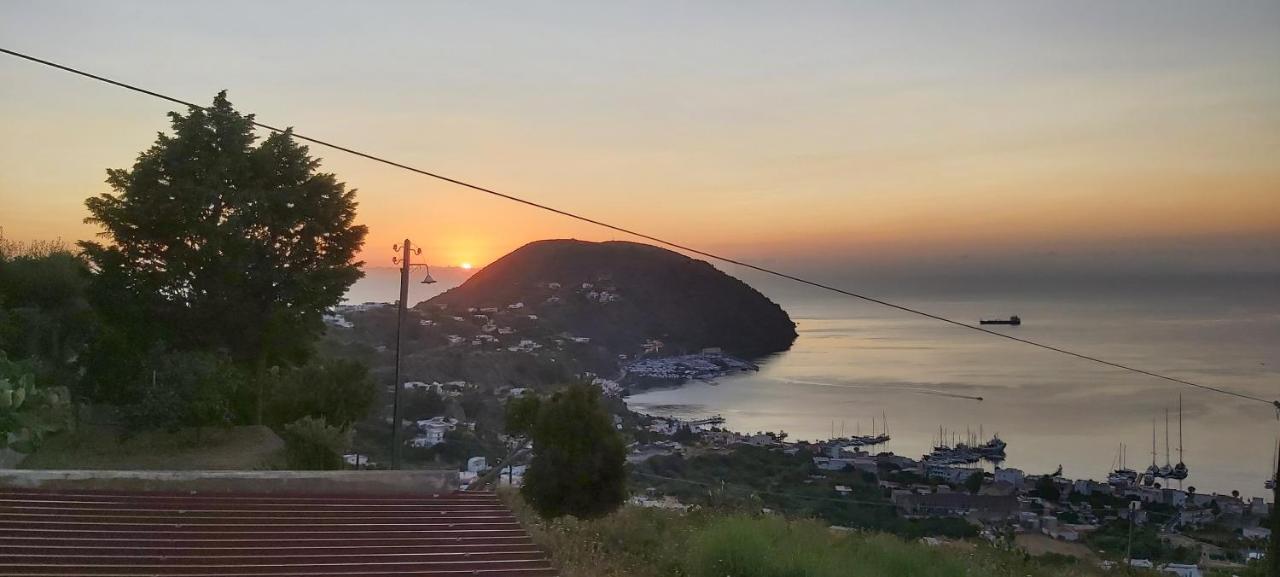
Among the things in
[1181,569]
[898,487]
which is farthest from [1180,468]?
[1181,569]

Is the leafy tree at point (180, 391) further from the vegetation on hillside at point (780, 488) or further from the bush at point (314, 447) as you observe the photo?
the vegetation on hillside at point (780, 488)

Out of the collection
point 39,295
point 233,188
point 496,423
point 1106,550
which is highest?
point 233,188

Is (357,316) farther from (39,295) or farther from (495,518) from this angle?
(495,518)

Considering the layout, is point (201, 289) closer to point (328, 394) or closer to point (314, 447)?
point (328, 394)

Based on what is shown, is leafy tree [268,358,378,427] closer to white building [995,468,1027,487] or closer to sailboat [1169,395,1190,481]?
white building [995,468,1027,487]

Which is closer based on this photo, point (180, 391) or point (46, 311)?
point (180, 391)

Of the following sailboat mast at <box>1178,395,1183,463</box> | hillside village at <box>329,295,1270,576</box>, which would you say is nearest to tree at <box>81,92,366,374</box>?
hillside village at <box>329,295,1270,576</box>

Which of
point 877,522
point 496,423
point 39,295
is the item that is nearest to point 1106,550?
point 877,522
